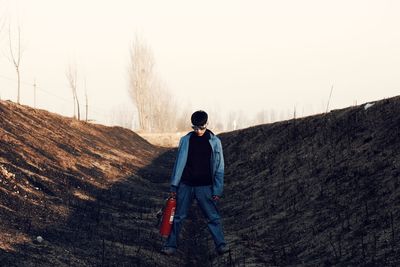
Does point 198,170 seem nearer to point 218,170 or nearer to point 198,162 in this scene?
point 198,162

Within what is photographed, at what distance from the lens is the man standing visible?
857 cm

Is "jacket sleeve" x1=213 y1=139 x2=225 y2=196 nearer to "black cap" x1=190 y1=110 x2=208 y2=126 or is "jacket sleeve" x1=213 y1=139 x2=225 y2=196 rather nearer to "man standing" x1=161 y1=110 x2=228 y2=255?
"man standing" x1=161 y1=110 x2=228 y2=255

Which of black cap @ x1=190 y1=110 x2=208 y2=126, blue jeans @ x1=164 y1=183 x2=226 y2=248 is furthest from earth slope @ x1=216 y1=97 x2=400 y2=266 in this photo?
black cap @ x1=190 y1=110 x2=208 y2=126

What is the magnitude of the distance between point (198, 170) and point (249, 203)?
6.29 m

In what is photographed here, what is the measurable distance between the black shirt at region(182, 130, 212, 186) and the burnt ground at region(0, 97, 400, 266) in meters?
1.33

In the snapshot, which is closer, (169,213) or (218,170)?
(218,170)

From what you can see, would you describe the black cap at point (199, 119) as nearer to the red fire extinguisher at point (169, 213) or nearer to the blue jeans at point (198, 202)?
the blue jeans at point (198, 202)

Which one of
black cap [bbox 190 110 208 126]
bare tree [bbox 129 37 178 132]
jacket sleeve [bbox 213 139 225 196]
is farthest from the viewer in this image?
bare tree [bbox 129 37 178 132]

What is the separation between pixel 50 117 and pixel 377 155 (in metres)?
19.9

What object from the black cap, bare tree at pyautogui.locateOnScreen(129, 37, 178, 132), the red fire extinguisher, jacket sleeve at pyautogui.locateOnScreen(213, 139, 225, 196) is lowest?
the red fire extinguisher

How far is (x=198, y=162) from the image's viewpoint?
8.62 metres

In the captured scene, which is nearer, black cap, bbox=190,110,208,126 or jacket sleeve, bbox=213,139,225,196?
black cap, bbox=190,110,208,126

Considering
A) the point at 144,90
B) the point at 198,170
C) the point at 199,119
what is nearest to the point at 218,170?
the point at 198,170

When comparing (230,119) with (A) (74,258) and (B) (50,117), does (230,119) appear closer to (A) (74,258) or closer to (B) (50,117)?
(B) (50,117)
